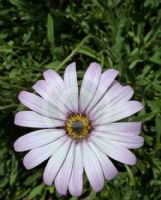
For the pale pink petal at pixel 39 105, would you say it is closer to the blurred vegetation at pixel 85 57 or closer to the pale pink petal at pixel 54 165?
the pale pink petal at pixel 54 165

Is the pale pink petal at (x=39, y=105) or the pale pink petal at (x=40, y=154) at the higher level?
the pale pink petal at (x=39, y=105)

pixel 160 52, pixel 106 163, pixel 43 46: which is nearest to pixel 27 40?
pixel 43 46

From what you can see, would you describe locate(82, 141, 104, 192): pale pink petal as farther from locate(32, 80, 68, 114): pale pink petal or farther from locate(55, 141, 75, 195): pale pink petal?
locate(32, 80, 68, 114): pale pink petal

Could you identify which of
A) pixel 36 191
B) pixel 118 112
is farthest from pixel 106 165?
pixel 36 191

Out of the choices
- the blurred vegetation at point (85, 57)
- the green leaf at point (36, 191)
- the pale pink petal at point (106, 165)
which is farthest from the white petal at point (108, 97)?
the green leaf at point (36, 191)

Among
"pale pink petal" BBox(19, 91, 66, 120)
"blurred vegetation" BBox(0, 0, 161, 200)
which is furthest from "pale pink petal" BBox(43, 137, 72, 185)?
"blurred vegetation" BBox(0, 0, 161, 200)

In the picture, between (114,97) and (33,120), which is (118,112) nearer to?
(114,97)

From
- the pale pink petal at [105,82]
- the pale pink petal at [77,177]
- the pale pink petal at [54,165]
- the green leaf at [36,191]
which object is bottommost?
the green leaf at [36,191]
